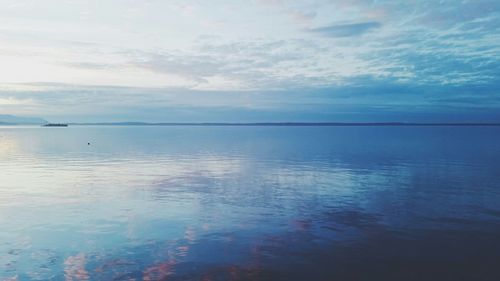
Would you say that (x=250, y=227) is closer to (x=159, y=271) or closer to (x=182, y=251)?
(x=182, y=251)

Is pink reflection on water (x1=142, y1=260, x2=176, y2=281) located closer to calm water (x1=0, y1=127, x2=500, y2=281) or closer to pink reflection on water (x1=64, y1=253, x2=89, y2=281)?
calm water (x1=0, y1=127, x2=500, y2=281)

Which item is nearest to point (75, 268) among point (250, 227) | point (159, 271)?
point (159, 271)

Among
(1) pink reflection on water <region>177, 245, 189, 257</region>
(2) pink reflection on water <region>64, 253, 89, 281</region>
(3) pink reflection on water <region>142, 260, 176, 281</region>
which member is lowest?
(2) pink reflection on water <region>64, 253, 89, 281</region>

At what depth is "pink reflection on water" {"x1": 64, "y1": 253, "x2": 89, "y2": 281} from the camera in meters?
20.3

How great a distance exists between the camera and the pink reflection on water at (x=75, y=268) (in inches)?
798

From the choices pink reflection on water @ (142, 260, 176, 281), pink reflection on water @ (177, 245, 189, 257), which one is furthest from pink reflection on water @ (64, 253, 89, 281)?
pink reflection on water @ (177, 245, 189, 257)

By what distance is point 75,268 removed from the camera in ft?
70.4

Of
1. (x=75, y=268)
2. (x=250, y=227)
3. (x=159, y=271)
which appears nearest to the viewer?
(x=159, y=271)

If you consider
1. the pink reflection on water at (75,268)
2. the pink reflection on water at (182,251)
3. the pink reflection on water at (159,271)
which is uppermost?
the pink reflection on water at (182,251)

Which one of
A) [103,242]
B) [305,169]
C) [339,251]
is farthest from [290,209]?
[305,169]

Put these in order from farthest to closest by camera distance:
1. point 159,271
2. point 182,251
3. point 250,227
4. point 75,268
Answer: point 250,227
point 182,251
point 75,268
point 159,271

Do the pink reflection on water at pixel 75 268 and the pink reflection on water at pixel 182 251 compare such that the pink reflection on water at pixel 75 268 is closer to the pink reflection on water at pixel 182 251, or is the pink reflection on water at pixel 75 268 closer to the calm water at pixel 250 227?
the calm water at pixel 250 227

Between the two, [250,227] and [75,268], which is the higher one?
[250,227]

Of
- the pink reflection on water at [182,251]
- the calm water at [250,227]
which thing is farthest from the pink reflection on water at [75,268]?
the pink reflection on water at [182,251]
